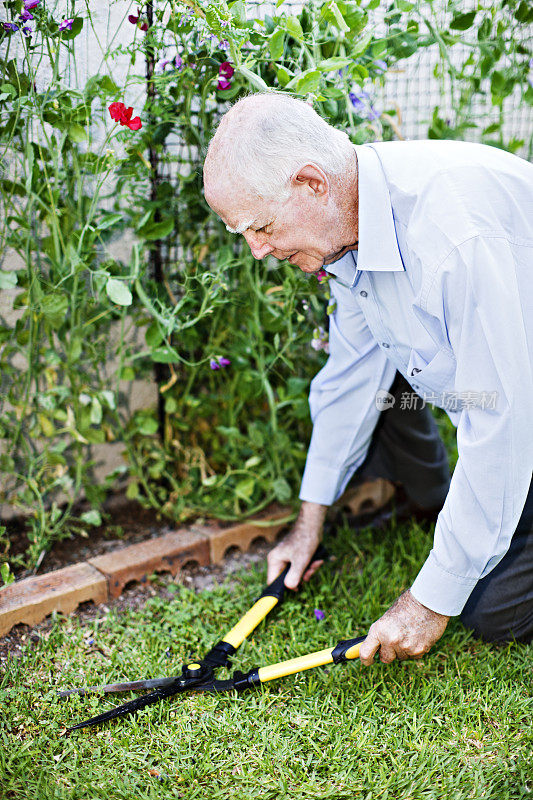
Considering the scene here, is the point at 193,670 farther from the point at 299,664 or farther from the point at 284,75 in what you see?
the point at 284,75

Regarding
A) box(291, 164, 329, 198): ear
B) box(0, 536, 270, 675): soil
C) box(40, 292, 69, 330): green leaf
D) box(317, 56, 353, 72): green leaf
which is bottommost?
box(0, 536, 270, 675): soil

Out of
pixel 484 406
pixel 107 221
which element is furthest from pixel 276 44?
pixel 484 406

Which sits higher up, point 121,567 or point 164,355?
point 164,355

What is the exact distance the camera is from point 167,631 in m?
1.75

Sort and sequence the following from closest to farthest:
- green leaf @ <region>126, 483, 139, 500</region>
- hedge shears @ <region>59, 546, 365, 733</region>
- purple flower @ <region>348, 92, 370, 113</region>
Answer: hedge shears @ <region>59, 546, 365, 733</region>
purple flower @ <region>348, 92, 370, 113</region>
green leaf @ <region>126, 483, 139, 500</region>

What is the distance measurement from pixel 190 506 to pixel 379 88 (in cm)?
152

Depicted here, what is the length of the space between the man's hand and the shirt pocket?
47 cm

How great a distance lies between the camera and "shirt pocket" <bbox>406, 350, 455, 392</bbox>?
4.77 feet

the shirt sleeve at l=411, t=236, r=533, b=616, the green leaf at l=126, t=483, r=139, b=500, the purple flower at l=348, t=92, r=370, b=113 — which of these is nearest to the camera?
the shirt sleeve at l=411, t=236, r=533, b=616

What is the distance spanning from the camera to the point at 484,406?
127 centimetres

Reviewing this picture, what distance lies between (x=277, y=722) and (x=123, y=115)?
1381 millimetres

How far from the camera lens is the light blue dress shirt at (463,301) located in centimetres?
122

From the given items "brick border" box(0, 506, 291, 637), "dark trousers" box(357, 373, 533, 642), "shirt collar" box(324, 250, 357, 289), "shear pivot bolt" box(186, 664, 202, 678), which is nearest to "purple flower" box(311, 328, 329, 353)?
"dark trousers" box(357, 373, 533, 642)

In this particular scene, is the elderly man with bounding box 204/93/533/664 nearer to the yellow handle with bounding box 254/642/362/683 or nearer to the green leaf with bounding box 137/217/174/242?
the yellow handle with bounding box 254/642/362/683
